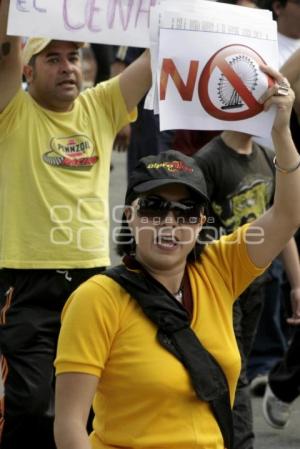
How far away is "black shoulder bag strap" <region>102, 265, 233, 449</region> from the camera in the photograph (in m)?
3.30

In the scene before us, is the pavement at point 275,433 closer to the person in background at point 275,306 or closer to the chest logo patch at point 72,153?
the person in background at point 275,306

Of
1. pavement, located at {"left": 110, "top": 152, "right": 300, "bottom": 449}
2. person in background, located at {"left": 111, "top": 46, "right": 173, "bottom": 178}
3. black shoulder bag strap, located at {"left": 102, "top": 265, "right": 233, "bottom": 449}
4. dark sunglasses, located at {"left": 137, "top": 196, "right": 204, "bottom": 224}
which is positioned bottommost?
pavement, located at {"left": 110, "top": 152, "right": 300, "bottom": 449}

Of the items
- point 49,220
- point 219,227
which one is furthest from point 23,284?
point 219,227

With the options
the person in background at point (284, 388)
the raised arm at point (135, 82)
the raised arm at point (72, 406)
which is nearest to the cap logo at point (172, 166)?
the raised arm at point (72, 406)

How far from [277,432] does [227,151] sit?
5.30 feet

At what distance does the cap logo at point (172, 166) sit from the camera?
136 inches

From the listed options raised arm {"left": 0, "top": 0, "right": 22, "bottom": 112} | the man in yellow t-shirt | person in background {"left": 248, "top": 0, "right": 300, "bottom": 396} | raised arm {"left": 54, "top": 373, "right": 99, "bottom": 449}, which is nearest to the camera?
raised arm {"left": 54, "top": 373, "right": 99, "bottom": 449}

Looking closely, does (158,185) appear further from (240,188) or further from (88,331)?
(240,188)

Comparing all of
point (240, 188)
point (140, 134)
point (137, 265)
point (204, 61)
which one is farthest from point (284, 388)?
point (137, 265)

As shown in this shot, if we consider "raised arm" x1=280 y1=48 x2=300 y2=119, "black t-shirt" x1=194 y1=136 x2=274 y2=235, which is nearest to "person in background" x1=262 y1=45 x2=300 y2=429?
"black t-shirt" x1=194 y1=136 x2=274 y2=235

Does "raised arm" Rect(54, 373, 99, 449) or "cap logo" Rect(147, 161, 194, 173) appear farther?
"cap logo" Rect(147, 161, 194, 173)

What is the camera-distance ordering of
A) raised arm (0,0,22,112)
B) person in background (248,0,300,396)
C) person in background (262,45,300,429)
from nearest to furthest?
1. raised arm (0,0,22,112)
2. person in background (262,45,300,429)
3. person in background (248,0,300,396)

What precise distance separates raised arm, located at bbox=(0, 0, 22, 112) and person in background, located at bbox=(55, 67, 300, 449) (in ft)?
4.28

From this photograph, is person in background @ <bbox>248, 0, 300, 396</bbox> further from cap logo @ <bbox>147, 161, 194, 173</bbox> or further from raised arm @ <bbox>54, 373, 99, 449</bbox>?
raised arm @ <bbox>54, 373, 99, 449</bbox>
